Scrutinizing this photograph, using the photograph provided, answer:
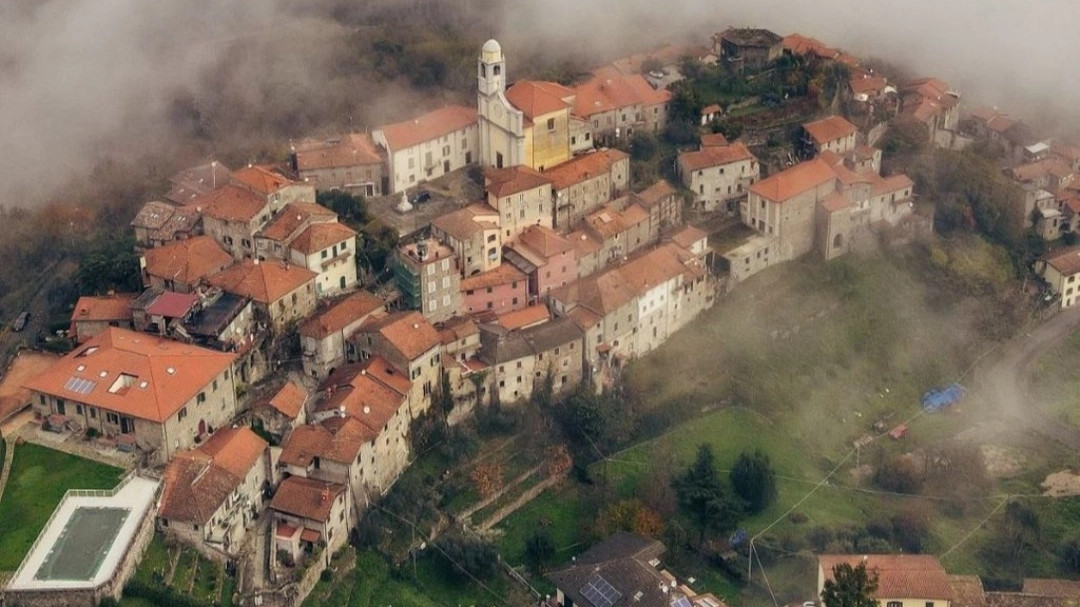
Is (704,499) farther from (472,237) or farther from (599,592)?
(472,237)

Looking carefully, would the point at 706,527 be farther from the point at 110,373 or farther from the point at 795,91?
the point at 795,91

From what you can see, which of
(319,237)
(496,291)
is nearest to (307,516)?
(319,237)

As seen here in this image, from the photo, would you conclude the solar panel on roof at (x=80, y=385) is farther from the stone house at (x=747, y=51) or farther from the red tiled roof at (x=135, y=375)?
the stone house at (x=747, y=51)

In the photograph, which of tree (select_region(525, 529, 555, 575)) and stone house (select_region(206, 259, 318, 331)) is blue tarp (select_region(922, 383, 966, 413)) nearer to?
tree (select_region(525, 529, 555, 575))

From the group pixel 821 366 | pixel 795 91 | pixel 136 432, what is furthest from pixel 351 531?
pixel 795 91

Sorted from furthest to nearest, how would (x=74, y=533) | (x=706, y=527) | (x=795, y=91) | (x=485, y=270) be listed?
(x=795, y=91) < (x=485, y=270) < (x=706, y=527) < (x=74, y=533)

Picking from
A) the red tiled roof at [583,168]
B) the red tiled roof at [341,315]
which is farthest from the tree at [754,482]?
the red tiled roof at [583,168]
